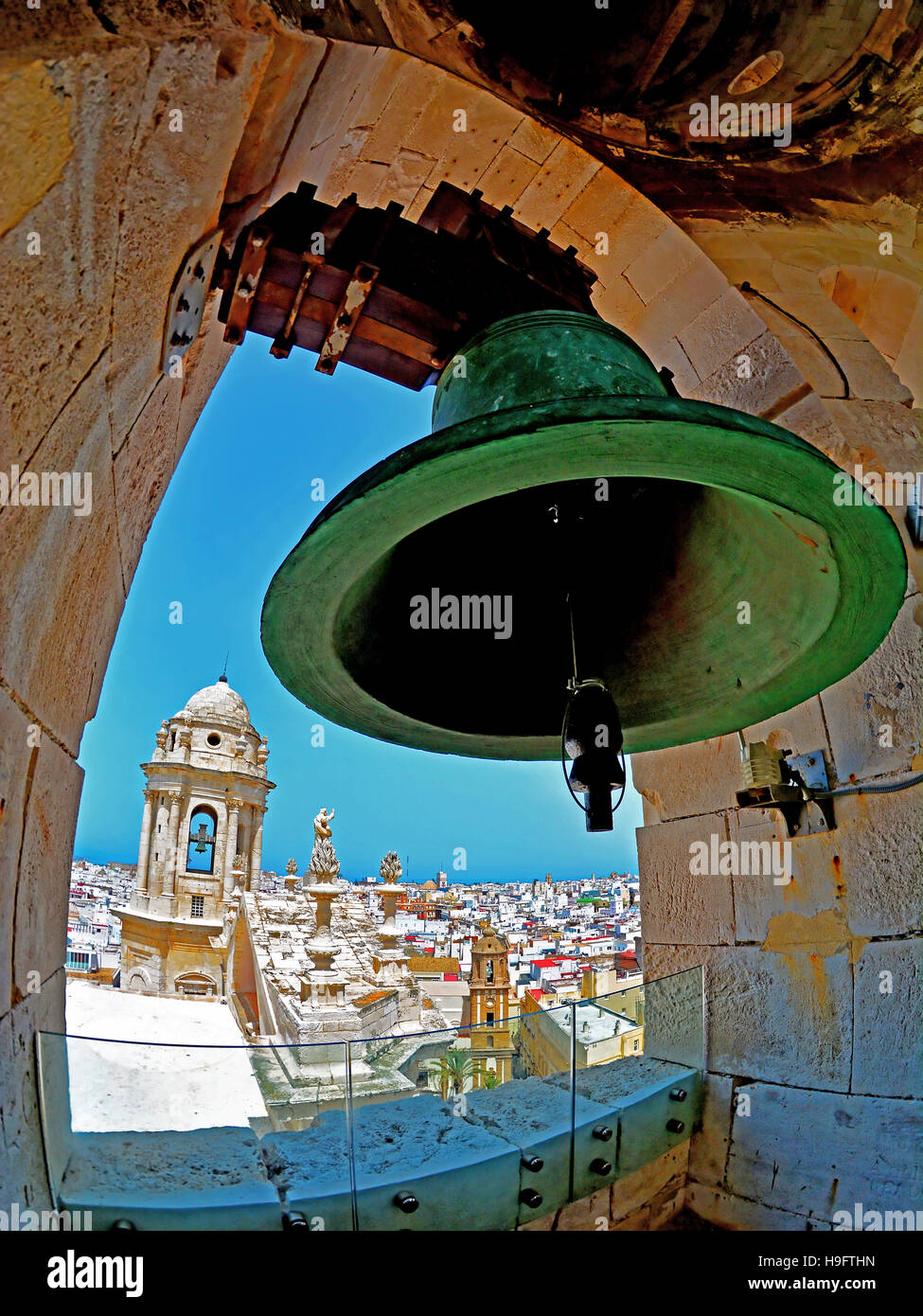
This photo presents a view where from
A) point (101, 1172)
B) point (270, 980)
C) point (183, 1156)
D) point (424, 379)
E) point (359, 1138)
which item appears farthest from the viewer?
point (270, 980)

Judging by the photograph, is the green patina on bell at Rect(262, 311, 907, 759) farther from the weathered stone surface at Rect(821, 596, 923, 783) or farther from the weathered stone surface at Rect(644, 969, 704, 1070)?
the weathered stone surface at Rect(644, 969, 704, 1070)

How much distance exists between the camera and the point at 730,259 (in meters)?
3.08

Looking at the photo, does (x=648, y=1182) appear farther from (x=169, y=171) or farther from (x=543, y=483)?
(x=169, y=171)

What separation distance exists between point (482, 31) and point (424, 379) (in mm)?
1352

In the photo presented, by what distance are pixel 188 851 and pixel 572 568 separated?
28.6 metres

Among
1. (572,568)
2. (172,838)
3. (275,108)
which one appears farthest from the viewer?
(172,838)

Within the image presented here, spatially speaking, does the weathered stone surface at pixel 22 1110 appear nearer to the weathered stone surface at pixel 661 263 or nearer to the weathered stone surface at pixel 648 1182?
the weathered stone surface at pixel 648 1182

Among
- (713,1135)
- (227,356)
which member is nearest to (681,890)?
(713,1135)

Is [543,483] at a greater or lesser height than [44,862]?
greater

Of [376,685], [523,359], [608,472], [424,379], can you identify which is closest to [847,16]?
[424,379]

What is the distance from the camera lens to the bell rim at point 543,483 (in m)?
1.22

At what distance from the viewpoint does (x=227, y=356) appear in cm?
301

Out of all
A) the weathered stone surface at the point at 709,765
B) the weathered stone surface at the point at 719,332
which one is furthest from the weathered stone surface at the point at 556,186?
the weathered stone surface at the point at 709,765

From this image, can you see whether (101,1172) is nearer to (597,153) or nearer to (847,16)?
(597,153)
